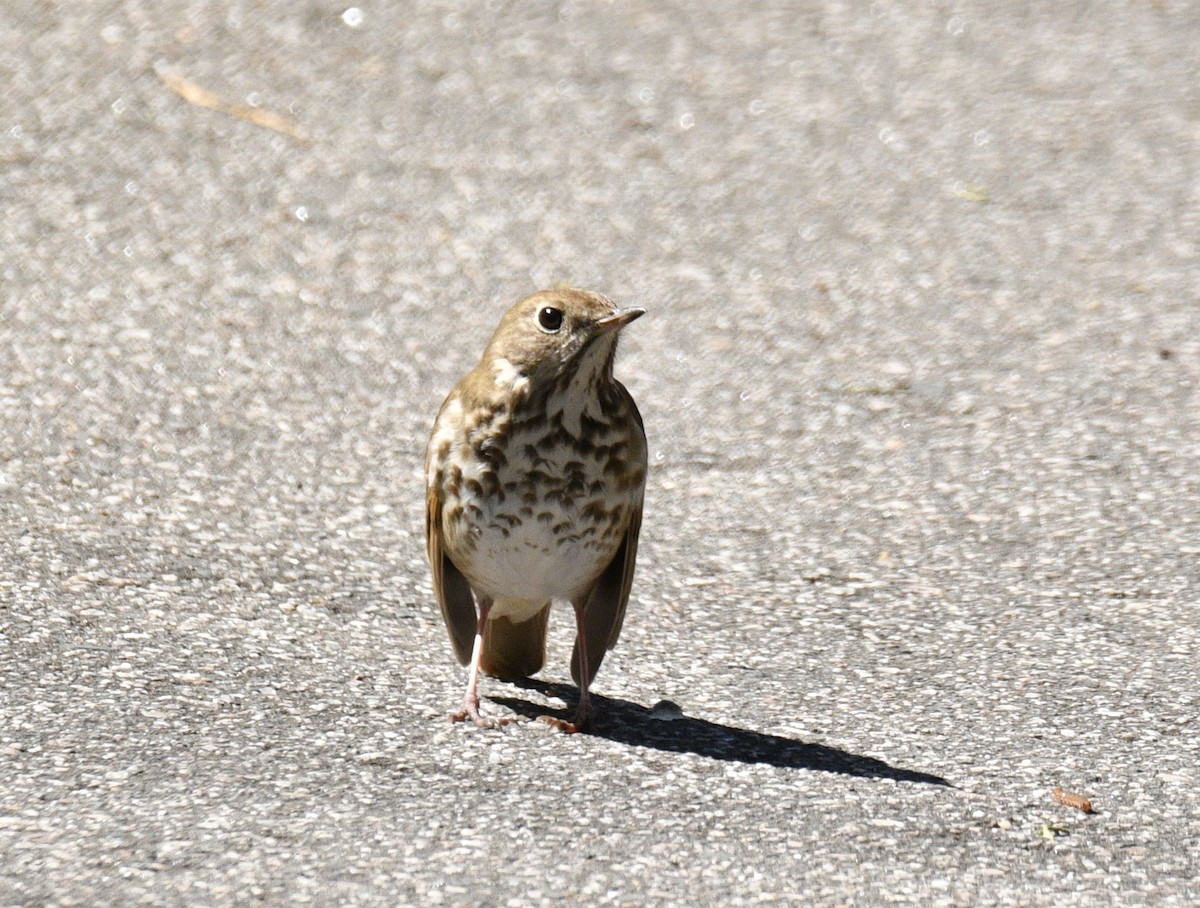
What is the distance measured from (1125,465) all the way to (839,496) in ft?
4.00

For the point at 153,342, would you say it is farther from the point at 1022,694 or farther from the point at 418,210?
the point at 1022,694

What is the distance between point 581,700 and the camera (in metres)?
5.19

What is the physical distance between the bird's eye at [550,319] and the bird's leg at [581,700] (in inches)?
32.9

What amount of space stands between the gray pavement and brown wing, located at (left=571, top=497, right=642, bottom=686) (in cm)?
24

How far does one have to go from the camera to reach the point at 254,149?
9.77 metres

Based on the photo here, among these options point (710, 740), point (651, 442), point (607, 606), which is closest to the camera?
point (710, 740)

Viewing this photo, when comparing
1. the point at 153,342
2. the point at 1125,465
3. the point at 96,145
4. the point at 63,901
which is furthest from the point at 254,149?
the point at 63,901

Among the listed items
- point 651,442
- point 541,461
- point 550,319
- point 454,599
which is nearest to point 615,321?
point 550,319

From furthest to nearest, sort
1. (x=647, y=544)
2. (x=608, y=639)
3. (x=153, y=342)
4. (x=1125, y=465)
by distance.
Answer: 1. (x=153, y=342)
2. (x=1125, y=465)
3. (x=647, y=544)
4. (x=608, y=639)

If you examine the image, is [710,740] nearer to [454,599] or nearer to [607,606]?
[607,606]

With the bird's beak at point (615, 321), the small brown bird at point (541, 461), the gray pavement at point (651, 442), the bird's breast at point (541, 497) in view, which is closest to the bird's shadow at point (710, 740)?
the gray pavement at point (651, 442)

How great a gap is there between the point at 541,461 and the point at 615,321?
0.44 m

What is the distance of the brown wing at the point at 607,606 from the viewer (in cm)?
530

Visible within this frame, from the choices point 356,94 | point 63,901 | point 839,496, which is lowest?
point 63,901
